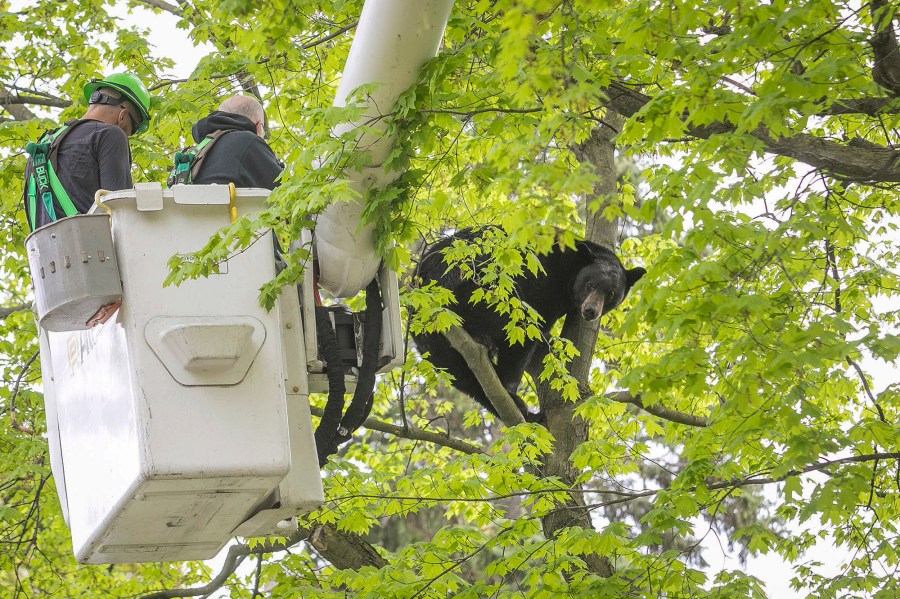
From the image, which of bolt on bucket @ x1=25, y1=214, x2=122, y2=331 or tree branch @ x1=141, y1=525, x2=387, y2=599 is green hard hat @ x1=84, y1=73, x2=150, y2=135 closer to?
bolt on bucket @ x1=25, y1=214, x2=122, y2=331

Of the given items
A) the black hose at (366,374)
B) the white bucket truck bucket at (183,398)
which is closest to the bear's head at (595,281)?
the black hose at (366,374)

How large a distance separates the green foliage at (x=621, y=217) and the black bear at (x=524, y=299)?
23cm

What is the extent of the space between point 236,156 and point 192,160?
0.57 ft

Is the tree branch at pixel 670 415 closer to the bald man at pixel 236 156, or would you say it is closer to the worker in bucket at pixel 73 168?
the bald man at pixel 236 156

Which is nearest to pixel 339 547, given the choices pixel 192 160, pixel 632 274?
pixel 632 274

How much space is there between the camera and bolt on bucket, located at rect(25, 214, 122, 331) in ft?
11.4

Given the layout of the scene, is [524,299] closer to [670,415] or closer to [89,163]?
[670,415]

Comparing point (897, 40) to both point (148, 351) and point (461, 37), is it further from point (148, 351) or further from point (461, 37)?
point (148, 351)

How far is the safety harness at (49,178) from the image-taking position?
4.09 m

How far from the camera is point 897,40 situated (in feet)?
14.1

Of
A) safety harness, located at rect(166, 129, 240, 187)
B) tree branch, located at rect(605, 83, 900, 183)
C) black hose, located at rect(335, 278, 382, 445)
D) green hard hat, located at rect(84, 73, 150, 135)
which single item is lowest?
black hose, located at rect(335, 278, 382, 445)

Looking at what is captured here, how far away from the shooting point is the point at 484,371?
21.1 ft

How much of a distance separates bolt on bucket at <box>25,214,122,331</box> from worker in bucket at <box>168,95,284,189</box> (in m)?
0.82

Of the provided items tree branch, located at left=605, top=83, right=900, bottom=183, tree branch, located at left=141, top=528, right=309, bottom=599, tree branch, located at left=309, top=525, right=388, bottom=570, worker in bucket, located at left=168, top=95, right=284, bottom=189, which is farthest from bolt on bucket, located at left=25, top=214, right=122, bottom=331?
tree branch, located at left=141, top=528, right=309, bottom=599
